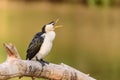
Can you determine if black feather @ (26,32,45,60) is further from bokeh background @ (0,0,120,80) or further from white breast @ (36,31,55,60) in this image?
bokeh background @ (0,0,120,80)

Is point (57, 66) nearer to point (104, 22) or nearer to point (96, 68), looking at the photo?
point (96, 68)

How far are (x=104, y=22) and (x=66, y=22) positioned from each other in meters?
1.57

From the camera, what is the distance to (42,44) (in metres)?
5.35

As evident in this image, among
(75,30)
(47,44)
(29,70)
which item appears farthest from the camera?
(75,30)

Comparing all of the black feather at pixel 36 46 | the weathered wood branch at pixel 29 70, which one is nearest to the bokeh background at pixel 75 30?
the black feather at pixel 36 46

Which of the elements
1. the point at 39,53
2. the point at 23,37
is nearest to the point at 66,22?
the point at 23,37

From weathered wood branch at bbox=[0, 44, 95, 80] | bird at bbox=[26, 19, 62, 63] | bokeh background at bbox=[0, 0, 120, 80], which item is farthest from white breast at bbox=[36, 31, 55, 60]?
bokeh background at bbox=[0, 0, 120, 80]

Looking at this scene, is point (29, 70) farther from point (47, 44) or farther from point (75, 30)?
point (75, 30)

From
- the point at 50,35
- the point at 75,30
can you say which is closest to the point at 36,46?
the point at 50,35

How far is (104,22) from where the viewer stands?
22047 mm

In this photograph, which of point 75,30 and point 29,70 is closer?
point 29,70

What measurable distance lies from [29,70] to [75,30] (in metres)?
14.9

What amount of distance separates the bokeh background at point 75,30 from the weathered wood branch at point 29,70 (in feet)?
16.7

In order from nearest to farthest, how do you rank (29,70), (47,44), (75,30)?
(29,70) < (47,44) < (75,30)
